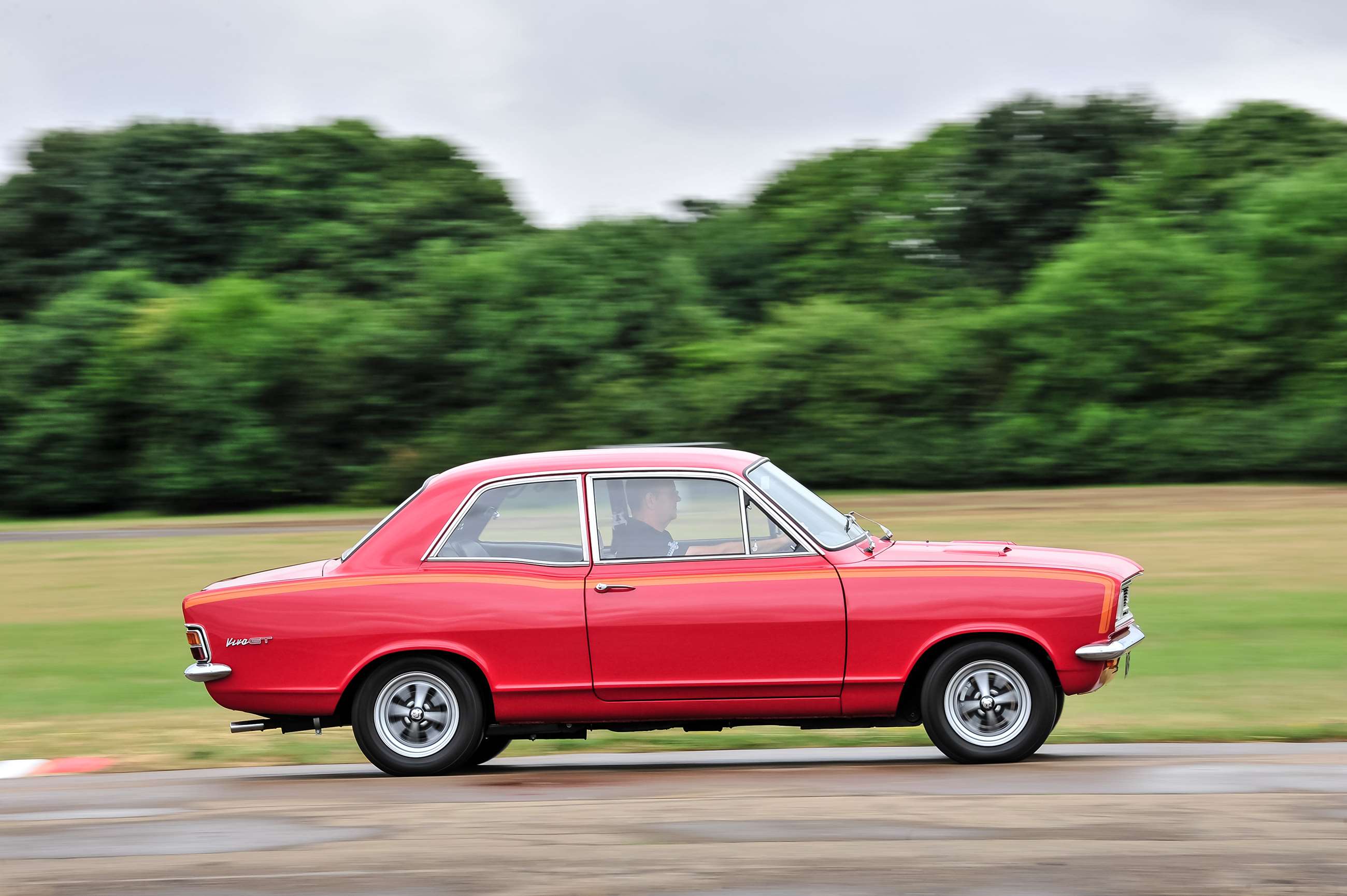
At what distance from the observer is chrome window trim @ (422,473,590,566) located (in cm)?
746

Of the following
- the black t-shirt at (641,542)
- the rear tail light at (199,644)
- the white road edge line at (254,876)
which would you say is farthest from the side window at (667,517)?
the white road edge line at (254,876)

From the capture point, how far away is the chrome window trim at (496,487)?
746 centimetres

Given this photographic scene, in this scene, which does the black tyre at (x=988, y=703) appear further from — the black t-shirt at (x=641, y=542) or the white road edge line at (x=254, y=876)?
the white road edge line at (x=254, y=876)

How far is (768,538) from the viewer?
290 inches

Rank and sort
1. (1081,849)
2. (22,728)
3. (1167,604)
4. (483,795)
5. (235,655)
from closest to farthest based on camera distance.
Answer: (1081,849) → (483,795) → (235,655) → (22,728) → (1167,604)

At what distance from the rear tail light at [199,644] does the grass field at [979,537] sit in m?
1.24

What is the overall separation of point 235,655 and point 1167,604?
8927mm

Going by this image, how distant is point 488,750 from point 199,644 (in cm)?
161

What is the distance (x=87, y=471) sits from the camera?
34.9 metres

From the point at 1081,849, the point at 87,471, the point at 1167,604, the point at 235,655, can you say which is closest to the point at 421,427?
the point at 87,471

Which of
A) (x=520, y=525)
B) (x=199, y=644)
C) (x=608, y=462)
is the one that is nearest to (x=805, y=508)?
(x=608, y=462)

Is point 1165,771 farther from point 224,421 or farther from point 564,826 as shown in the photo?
point 224,421

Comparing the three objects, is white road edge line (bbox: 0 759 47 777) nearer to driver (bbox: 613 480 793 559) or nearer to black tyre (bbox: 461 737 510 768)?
black tyre (bbox: 461 737 510 768)

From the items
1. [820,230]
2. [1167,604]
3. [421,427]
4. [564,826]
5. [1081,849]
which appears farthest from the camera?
[820,230]
